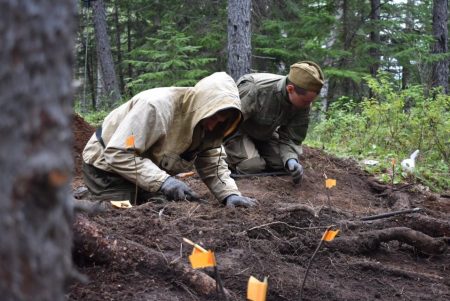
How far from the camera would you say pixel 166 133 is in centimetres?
355

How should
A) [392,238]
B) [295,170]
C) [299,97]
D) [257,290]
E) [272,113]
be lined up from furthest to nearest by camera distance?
[272,113] → [295,170] → [299,97] → [392,238] → [257,290]

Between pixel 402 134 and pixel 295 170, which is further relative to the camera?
pixel 402 134

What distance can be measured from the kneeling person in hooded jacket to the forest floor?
268 millimetres

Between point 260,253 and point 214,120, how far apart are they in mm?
1164

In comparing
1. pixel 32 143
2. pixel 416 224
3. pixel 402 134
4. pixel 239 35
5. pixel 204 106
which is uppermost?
pixel 32 143

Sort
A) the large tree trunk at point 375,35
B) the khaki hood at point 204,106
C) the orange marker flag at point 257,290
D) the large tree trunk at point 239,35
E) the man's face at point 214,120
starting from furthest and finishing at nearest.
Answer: the large tree trunk at point 375,35 < the large tree trunk at point 239,35 < the man's face at point 214,120 < the khaki hood at point 204,106 < the orange marker flag at point 257,290

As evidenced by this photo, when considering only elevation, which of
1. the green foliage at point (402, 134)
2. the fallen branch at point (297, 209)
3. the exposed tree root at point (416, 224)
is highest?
the fallen branch at point (297, 209)

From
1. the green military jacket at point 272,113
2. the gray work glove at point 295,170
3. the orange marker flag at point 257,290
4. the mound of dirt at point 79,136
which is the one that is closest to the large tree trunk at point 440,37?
the green military jacket at point 272,113

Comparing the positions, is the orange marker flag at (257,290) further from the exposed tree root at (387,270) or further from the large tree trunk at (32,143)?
the exposed tree root at (387,270)

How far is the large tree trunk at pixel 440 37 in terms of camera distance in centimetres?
1302

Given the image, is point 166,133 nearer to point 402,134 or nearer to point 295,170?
point 295,170

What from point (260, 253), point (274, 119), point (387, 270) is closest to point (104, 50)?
point (274, 119)

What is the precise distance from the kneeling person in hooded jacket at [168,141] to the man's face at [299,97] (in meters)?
1.51

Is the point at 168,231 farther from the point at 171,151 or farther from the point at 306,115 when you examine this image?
the point at 306,115
